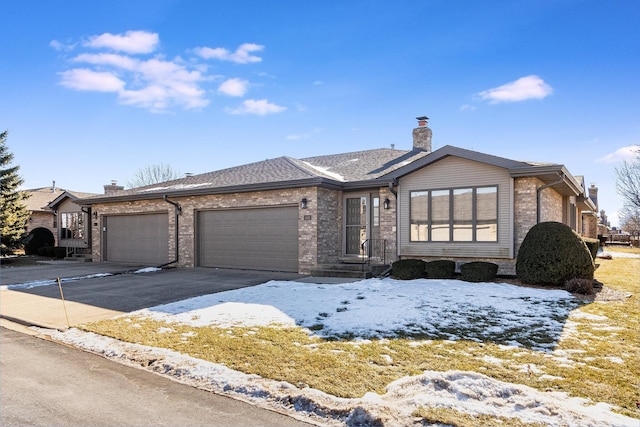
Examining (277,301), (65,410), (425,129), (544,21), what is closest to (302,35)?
(544,21)

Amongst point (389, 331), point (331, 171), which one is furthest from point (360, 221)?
point (389, 331)

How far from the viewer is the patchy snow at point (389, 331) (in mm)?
3977

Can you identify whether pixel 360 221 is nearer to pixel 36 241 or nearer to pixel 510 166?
pixel 510 166

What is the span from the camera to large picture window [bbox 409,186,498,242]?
12484mm

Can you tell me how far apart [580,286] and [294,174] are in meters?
9.22

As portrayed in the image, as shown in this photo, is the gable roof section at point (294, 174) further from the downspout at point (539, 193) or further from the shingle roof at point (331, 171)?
the downspout at point (539, 193)

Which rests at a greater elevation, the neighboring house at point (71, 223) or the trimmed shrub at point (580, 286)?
the neighboring house at point (71, 223)

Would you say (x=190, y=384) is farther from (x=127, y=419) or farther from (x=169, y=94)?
(x=169, y=94)

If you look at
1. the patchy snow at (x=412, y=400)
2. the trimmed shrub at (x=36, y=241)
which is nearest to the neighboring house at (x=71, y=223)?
the trimmed shrub at (x=36, y=241)

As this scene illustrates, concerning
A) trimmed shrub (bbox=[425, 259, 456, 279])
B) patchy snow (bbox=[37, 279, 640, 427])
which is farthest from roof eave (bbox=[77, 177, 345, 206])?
trimmed shrub (bbox=[425, 259, 456, 279])

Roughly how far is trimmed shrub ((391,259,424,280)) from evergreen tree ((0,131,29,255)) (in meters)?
19.7

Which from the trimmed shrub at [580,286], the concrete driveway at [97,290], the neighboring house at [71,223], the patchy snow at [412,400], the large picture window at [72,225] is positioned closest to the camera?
the patchy snow at [412,400]

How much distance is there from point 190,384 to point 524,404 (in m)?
3.46

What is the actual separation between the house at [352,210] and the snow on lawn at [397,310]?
237cm
